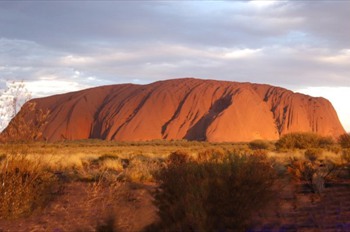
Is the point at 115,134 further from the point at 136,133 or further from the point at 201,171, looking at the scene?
the point at 201,171

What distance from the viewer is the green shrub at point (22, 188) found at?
10.1 metres

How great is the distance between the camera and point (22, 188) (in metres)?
10.6

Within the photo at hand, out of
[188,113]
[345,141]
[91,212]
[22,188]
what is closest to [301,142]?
[345,141]

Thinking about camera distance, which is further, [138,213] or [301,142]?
[301,142]

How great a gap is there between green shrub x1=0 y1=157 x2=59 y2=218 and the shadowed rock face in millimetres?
59081

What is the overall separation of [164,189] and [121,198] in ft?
10.2

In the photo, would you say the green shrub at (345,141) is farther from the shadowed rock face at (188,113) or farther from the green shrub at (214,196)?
the shadowed rock face at (188,113)

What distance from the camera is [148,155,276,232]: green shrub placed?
25.1 ft

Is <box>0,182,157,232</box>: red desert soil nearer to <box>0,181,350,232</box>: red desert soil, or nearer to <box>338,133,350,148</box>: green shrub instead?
<box>0,181,350,232</box>: red desert soil

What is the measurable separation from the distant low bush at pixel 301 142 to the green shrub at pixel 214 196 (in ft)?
106

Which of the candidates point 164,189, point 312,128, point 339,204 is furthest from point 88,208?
Result: point 312,128

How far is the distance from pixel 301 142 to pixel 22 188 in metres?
33.8

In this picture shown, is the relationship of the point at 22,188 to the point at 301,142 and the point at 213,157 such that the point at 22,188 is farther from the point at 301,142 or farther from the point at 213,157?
the point at 301,142

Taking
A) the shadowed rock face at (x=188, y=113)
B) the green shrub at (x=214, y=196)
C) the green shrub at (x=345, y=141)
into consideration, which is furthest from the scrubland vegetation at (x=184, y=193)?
the shadowed rock face at (x=188, y=113)
